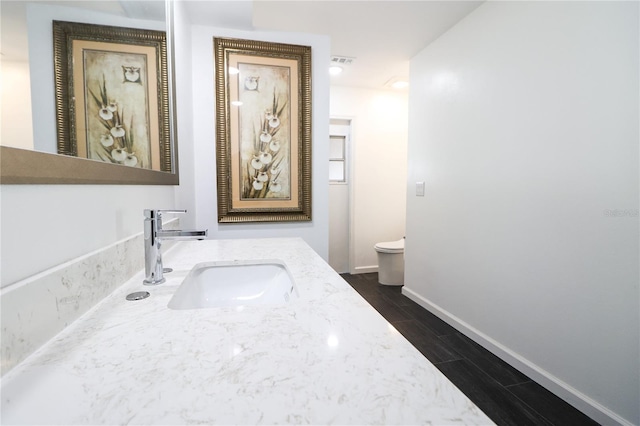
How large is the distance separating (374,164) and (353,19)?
180 centimetres

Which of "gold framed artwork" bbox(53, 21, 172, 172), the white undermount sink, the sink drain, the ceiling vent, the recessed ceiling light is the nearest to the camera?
"gold framed artwork" bbox(53, 21, 172, 172)

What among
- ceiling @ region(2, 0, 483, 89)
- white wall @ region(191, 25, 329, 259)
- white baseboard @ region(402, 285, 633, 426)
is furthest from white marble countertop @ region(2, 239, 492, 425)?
ceiling @ region(2, 0, 483, 89)

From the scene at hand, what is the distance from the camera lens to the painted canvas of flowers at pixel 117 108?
0.65 meters

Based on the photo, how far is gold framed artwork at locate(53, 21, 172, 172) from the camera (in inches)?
22.3

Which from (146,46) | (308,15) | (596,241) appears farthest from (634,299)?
(308,15)

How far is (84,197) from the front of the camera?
63cm

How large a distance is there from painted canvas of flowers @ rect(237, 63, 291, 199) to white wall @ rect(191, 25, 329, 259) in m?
0.18

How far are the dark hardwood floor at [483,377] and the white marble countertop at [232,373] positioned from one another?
52.6 inches

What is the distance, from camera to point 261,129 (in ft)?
6.14

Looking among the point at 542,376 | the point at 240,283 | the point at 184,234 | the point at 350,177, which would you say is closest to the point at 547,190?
the point at 542,376

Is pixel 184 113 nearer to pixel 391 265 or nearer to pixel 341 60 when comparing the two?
pixel 341 60

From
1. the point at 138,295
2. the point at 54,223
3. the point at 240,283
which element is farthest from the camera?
the point at 240,283

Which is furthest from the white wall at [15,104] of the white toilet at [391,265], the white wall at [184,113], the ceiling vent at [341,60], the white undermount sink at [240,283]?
the white toilet at [391,265]

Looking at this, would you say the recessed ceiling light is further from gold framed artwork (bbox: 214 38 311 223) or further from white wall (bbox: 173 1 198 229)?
white wall (bbox: 173 1 198 229)
